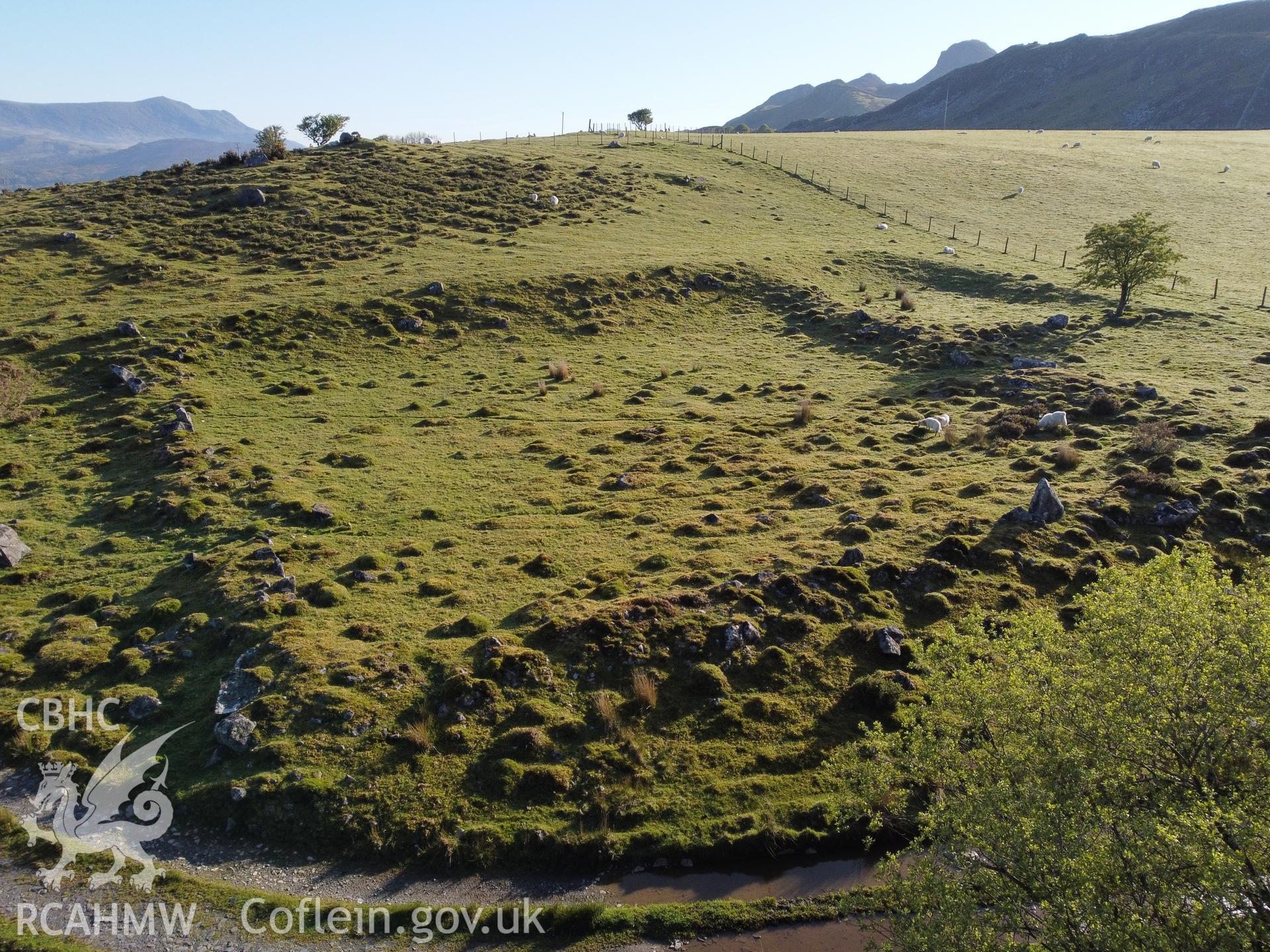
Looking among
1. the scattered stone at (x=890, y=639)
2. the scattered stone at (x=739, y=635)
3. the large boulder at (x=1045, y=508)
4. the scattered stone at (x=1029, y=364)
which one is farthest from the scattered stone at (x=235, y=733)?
the scattered stone at (x=1029, y=364)

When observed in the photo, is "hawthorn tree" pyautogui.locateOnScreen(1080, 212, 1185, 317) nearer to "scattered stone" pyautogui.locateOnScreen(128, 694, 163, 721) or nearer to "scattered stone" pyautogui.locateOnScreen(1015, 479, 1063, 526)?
"scattered stone" pyautogui.locateOnScreen(1015, 479, 1063, 526)

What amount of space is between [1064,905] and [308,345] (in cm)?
5551

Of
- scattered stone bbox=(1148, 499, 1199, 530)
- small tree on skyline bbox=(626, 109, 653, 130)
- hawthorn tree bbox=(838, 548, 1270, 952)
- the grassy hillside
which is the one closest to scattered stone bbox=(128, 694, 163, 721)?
the grassy hillside

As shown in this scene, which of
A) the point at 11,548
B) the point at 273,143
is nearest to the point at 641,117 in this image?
the point at 273,143

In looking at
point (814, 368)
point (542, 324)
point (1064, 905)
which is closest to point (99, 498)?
point (542, 324)

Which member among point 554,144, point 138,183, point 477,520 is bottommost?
point 477,520

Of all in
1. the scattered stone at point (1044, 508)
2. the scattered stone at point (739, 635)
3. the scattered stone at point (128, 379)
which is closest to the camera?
the scattered stone at point (739, 635)

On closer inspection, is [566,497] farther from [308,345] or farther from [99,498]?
[308,345]

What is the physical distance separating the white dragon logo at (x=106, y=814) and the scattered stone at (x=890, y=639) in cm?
2157

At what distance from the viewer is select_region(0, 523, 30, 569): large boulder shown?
2805 cm

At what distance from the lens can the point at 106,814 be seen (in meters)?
18.4

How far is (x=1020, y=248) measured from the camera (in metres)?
79.3

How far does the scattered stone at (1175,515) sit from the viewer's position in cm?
3030

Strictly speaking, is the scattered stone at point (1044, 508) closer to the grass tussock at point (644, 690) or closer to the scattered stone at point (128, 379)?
the grass tussock at point (644, 690)
